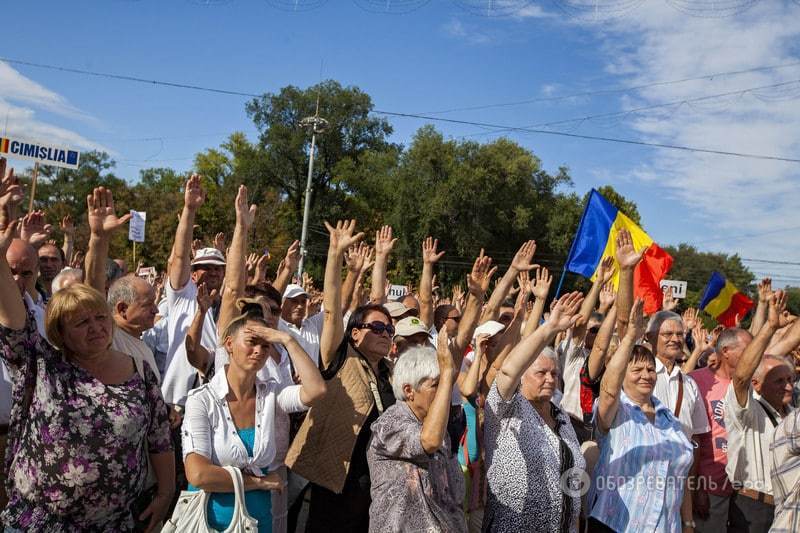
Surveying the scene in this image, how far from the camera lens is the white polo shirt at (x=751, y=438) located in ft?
14.5

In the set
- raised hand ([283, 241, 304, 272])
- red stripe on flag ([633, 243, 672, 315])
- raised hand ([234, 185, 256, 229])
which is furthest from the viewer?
red stripe on flag ([633, 243, 672, 315])

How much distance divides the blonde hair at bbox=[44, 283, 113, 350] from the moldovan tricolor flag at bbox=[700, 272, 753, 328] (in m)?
11.5

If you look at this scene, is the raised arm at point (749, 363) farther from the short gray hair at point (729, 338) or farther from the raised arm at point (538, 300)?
the raised arm at point (538, 300)

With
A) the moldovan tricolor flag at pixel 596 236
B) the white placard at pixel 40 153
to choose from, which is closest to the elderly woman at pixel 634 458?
the moldovan tricolor flag at pixel 596 236

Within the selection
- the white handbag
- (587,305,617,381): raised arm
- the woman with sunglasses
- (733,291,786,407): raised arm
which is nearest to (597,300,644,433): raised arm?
(587,305,617,381): raised arm

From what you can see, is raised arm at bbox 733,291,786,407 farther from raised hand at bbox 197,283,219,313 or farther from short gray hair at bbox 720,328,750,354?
raised hand at bbox 197,283,219,313

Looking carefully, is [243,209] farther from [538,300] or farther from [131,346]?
[538,300]

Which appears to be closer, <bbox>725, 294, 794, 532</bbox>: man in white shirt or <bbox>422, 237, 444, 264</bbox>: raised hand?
<bbox>725, 294, 794, 532</bbox>: man in white shirt

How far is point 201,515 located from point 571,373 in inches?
124

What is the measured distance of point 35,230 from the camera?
511cm

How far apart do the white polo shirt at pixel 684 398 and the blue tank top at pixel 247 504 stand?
3.02 meters

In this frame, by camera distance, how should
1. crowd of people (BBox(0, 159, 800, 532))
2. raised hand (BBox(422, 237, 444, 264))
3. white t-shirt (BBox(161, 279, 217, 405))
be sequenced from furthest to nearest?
1. raised hand (BBox(422, 237, 444, 264))
2. white t-shirt (BBox(161, 279, 217, 405))
3. crowd of people (BBox(0, 159, 800, 532))

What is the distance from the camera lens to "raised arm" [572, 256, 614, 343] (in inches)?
217

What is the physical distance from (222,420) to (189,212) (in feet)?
6.47
